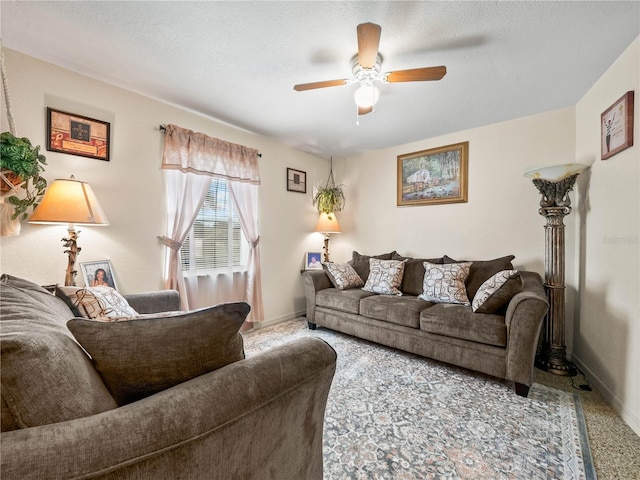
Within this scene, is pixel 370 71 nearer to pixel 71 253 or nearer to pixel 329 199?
pixel 329 199

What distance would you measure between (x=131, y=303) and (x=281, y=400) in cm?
170

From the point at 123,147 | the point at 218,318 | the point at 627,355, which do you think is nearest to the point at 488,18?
the point at 218,318

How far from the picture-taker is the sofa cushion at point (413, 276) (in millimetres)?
3139

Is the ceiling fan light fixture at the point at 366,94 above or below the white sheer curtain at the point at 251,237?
above

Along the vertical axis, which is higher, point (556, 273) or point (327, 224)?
point (327, 224)

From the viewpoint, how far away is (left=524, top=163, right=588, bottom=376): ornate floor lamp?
2320 mm

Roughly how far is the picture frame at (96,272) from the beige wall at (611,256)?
3.79m

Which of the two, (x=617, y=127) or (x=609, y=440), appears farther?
(x=617, y=127)

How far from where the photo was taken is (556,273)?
7.75ft

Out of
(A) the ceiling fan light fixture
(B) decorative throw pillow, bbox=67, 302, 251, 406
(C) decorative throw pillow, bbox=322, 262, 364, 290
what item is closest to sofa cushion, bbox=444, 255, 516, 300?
(C) decorative throw pillow, bbox=322, 262, 364, 290

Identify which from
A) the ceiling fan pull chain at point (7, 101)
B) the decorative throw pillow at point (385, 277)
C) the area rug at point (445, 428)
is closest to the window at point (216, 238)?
the ceiling fan pull chain at point (7, 101)

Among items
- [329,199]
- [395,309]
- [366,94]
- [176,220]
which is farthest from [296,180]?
[395,309]

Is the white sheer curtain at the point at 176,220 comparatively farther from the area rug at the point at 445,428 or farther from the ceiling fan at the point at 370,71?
the area rug at the point at 445,428

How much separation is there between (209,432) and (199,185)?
2643 millimetres
